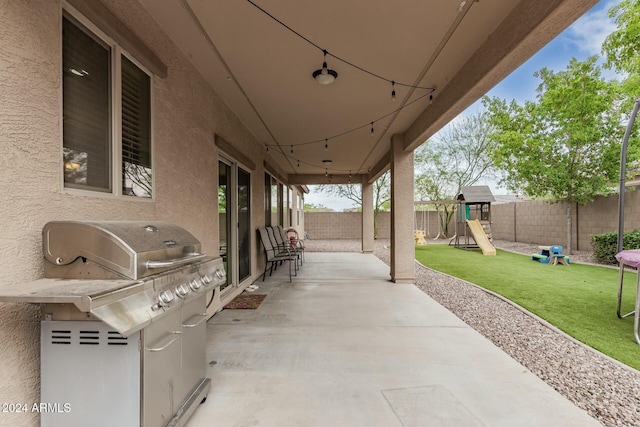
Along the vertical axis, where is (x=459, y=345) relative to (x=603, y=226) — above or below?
below

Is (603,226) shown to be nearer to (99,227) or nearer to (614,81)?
(614,81)

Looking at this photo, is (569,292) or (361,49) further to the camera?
(569,292)

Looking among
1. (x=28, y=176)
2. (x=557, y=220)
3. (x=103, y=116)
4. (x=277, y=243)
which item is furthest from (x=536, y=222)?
(x=28, y=176)

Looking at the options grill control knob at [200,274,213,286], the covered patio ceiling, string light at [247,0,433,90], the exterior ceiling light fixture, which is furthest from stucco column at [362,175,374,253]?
grill control knob at [200,274,213,286]

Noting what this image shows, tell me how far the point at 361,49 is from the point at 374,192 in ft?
50.8

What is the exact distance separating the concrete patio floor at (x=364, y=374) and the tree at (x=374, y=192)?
42.7 feet

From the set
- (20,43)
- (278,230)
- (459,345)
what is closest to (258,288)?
(278,230)

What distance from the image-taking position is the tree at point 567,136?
303 inches

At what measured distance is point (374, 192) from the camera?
17.9 m

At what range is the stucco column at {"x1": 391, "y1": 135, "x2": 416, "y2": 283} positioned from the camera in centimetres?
555

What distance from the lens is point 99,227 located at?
133 centimetres

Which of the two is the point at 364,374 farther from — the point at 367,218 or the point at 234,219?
the point at 367,218

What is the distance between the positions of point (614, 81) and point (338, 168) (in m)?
7.73

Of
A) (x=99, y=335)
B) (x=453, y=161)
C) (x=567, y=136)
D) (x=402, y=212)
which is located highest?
(x=453, y=161)
